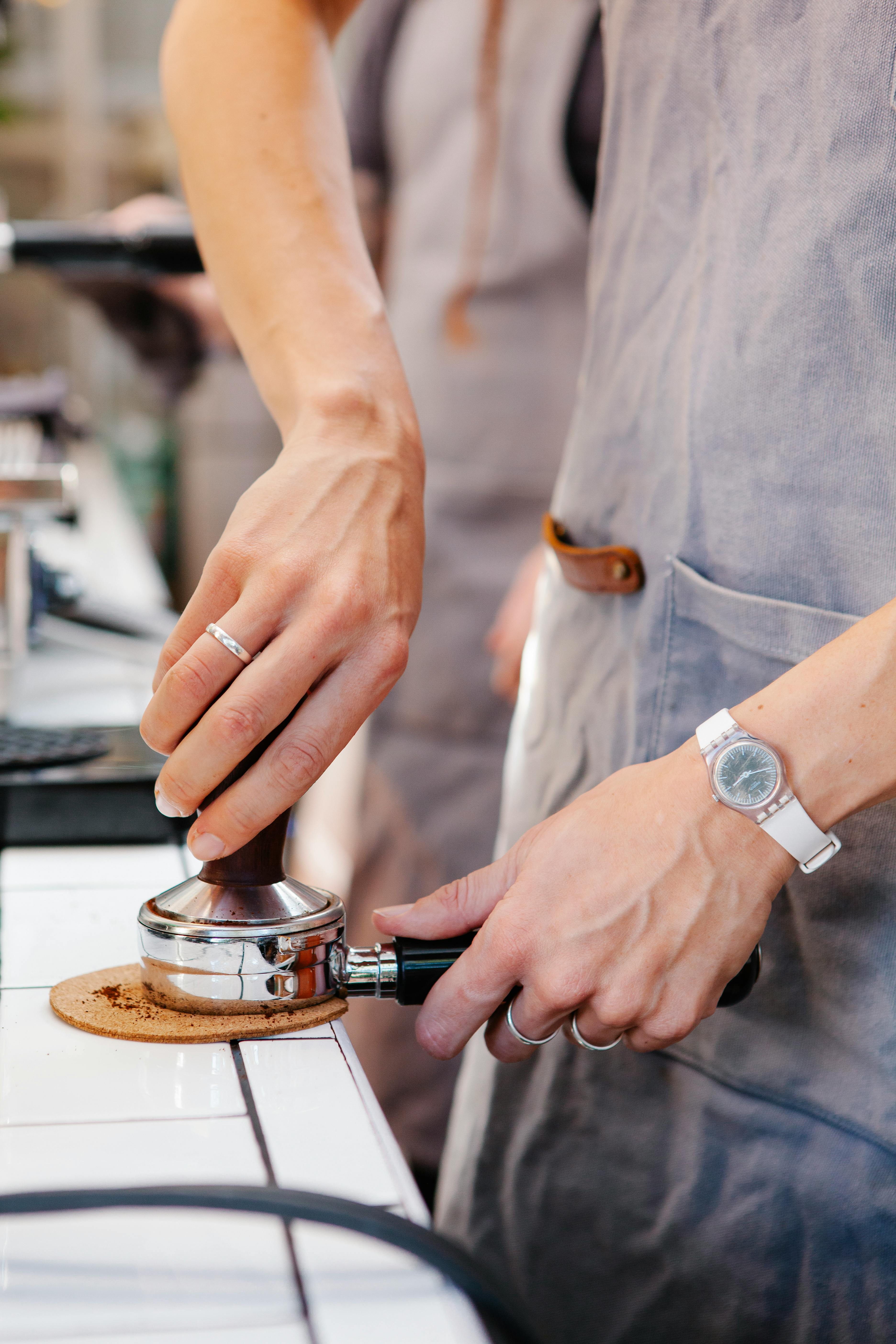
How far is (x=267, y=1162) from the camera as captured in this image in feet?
1.25

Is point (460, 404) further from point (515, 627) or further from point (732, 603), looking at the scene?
point (732, 603)

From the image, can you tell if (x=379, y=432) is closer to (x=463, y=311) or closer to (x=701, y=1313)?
(x=701, y=1313)

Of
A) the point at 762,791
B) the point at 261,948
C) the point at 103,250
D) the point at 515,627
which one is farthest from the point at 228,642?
the point at 103,250

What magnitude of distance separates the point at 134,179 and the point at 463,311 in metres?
3.21

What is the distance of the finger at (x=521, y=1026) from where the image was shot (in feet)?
1.64

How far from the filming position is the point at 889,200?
0.52 meters

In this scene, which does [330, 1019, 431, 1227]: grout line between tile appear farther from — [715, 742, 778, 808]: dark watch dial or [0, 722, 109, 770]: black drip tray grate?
[0, 722, 109, 770]: black drip tray grate

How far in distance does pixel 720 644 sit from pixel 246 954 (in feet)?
0.96

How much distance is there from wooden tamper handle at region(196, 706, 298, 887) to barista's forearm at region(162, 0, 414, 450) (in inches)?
7.0

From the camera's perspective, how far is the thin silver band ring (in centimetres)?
48

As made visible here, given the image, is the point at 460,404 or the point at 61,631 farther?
the point at 460,404

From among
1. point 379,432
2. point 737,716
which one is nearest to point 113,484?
point 379,432

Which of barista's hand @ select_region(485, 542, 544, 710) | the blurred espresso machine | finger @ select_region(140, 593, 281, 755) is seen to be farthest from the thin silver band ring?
barista's hand @ select_region(485, 542, 544, 710)

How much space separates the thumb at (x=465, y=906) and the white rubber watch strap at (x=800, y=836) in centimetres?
11
